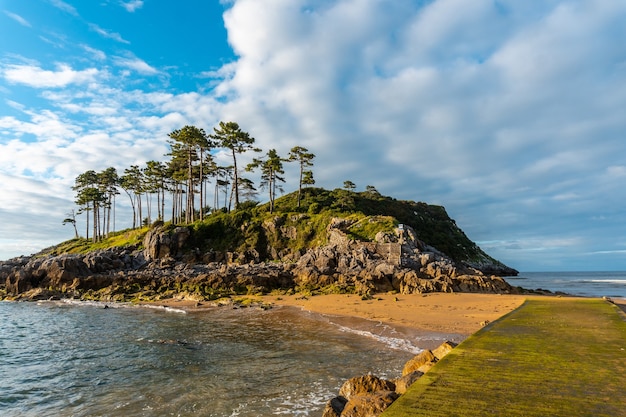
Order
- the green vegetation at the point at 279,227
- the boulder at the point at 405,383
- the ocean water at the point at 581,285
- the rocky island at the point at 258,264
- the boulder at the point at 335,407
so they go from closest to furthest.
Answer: the boulder at the point at 335,407 < the boulder at the point at 405,383 < the rocky island at the point at 258,264 < the ocean water at the point at 581,285 < the green vegetation at the point at 279,227

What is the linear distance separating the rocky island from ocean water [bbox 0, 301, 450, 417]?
11845mm

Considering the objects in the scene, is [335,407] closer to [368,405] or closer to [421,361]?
[368,405]

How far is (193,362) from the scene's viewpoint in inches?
513

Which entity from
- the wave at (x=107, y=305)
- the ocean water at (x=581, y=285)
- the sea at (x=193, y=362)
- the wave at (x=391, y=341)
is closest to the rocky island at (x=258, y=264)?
the wave at (x=107, y=305)

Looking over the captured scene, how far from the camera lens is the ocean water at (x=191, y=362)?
9188mm

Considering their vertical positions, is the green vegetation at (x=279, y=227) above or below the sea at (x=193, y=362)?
above

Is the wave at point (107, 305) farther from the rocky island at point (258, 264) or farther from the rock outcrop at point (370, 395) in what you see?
the rock outcrop at point (370, 395)

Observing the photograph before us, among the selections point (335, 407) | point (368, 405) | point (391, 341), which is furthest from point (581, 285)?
point (368, 405)

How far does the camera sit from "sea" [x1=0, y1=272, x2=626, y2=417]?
362 inches

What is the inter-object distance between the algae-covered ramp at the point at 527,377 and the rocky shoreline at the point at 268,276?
19.7 meters

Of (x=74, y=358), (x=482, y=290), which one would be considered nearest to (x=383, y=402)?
(x=74, y=358)

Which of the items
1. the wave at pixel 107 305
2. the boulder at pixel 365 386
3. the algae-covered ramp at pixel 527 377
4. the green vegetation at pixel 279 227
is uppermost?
the green vegetation at pixel 279 227

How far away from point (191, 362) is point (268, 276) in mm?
23430

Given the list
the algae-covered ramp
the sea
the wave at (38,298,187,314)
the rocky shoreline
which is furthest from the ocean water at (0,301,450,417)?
the rocky shoreline
